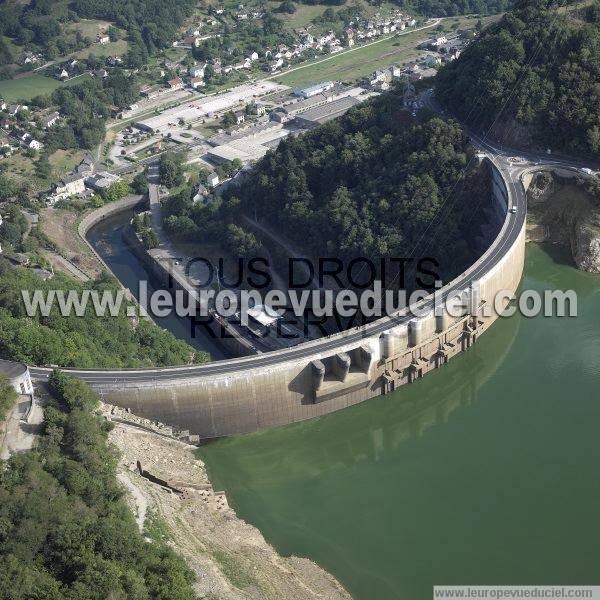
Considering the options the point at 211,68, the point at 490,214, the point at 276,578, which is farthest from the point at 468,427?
the point at 211,68

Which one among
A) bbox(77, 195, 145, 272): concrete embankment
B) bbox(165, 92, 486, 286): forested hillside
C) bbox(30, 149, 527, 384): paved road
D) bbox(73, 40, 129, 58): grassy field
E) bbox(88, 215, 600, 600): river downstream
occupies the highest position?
bbox(73, 40, 129, 58): grassy field

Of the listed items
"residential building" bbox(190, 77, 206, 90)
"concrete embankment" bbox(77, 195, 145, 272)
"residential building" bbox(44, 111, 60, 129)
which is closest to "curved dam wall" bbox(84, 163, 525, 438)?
"concrete embankment" bbox(77, 195, 145, 272)

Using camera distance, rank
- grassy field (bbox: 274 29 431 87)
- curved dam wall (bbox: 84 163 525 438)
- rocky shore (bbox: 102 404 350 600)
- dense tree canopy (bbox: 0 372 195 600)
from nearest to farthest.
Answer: dense tree canopy (bbox: 0 372 195 600)
rocky shore (bbox: 102 404 350 600)
curved dam wall (bbox: 84 163 525 438)
grassy field (bbox: 274 29 431 87)

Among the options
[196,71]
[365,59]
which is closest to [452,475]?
[196,71]

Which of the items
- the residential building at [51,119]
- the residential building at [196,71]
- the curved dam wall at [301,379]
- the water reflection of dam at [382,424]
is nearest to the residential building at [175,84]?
the residential building at [196,71]

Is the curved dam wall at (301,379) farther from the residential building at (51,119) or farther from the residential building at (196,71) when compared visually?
the residential building at (196,71)

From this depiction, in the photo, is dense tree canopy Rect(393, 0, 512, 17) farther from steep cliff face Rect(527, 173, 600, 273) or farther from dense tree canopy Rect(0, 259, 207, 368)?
dense tree canopy Rect(0, 259, 207, 368)

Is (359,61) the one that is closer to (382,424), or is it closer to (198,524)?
(382,424)

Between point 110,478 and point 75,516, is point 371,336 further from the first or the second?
point 75,516
